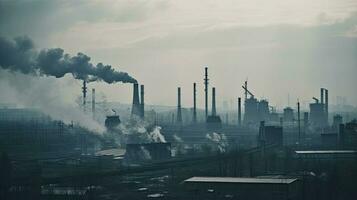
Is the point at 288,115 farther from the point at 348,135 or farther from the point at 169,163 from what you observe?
the point at 169,163

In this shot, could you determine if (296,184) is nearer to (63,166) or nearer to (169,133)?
(63,166)

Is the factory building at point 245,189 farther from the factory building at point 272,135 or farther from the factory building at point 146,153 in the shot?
the factory building at point 272,135

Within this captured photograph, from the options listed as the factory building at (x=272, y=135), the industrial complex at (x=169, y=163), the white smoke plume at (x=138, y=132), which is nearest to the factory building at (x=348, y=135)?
the industrial complex at (x=169, y=163)

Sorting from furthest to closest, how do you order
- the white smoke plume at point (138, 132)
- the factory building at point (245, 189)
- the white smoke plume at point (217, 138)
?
1. the white smoke plume at point (217, 138)
2. the white smoke plume at point (138, 132)
3. the factory building at point (245, 189)

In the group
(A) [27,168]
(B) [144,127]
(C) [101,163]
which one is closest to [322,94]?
(B) [144,127]

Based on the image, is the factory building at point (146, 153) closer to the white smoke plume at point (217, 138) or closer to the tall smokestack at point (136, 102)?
the tall smokestack at point (136, 102)

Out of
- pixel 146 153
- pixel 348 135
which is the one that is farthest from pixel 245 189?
pixel 348 135

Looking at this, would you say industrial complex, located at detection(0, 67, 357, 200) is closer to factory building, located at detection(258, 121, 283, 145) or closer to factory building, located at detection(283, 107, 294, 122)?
factory building, located at detection(258, 121, 283, 145)

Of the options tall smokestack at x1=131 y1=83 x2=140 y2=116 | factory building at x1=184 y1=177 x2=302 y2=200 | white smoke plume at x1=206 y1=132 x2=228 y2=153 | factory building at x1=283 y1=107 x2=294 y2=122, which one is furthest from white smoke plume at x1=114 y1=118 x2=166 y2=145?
factory building at x1=283 y1=107 x2=294 y2=122

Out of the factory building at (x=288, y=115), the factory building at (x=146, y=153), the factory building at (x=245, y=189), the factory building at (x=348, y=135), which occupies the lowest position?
the factory building at (x=245, y=189)

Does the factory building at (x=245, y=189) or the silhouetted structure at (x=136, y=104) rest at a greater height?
the silhouetted structure at (x=136, y=104)

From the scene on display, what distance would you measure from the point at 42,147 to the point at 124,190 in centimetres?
1461

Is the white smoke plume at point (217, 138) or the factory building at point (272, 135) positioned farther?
the white smoke plume at point (217, 138)

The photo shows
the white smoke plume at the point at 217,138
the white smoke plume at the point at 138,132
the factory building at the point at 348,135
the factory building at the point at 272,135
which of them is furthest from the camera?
the white smoke plume at the point at 217,138
